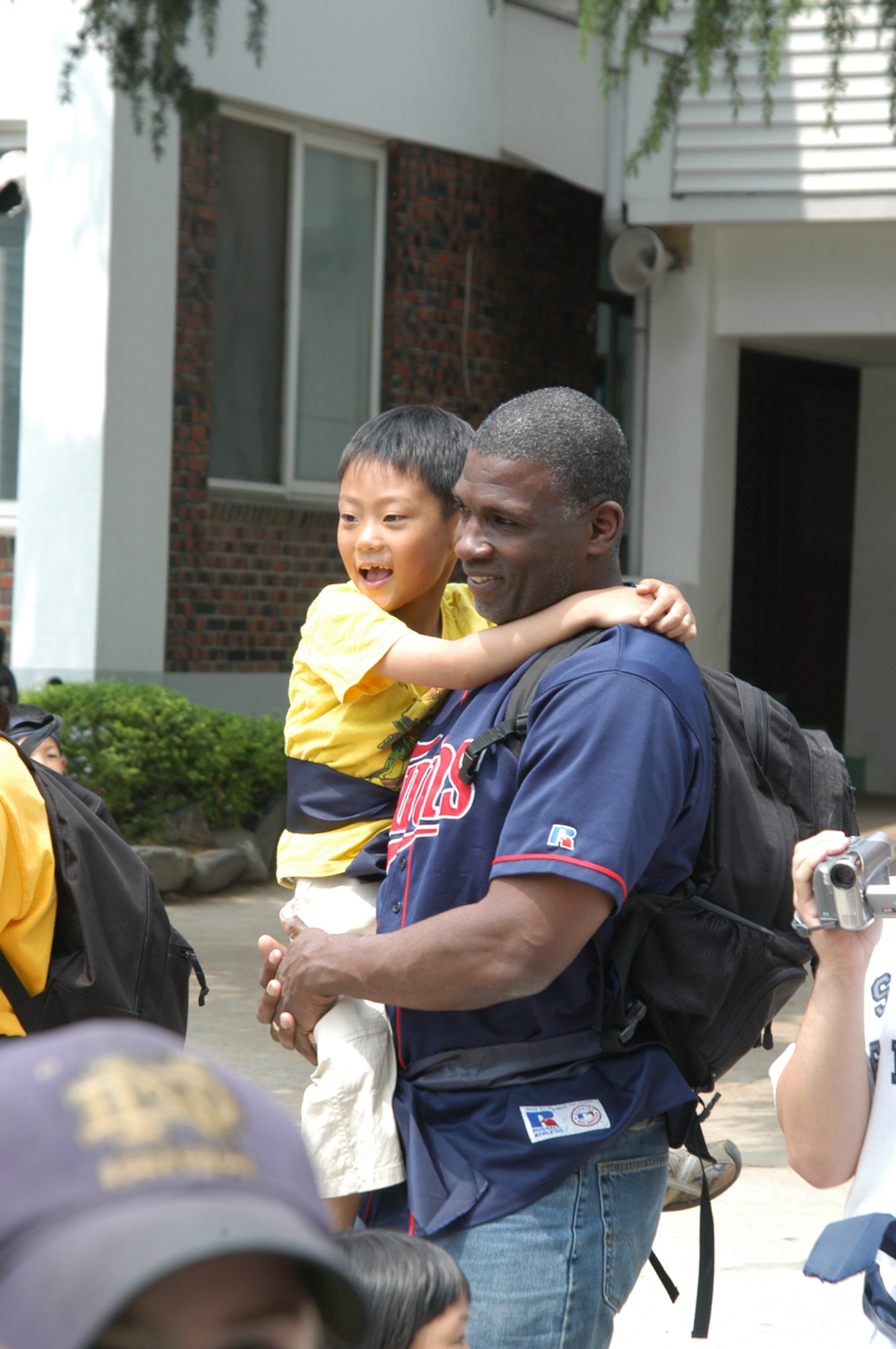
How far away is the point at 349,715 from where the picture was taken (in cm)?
262

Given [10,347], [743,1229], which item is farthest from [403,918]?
[10,347]

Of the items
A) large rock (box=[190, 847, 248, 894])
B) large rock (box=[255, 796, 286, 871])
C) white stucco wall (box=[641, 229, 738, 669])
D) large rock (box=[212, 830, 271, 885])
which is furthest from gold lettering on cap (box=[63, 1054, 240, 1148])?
white stucco wall (box=[641, 229, 738, 669])

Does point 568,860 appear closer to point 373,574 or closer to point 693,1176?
point 373,574

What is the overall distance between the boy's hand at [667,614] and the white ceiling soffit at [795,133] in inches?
372

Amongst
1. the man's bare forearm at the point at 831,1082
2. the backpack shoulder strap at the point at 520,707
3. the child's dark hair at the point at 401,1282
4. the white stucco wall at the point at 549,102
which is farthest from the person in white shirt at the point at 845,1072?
the white stucco wall at the point at 549,102

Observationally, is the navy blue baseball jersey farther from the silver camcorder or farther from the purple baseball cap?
the purple baseball cap

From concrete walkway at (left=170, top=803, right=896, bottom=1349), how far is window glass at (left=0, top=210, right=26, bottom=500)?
4.41 m

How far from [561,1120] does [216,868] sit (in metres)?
7.56

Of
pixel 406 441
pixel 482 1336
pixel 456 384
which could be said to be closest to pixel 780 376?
pixel 456 384

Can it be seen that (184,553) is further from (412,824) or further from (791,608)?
(412,824)

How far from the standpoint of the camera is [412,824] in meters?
2.21

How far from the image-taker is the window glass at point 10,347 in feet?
34.5

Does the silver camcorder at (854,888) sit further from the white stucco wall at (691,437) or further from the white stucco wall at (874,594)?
the white stucco wall at (874,594)

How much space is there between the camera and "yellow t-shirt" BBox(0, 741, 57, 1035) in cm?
280
